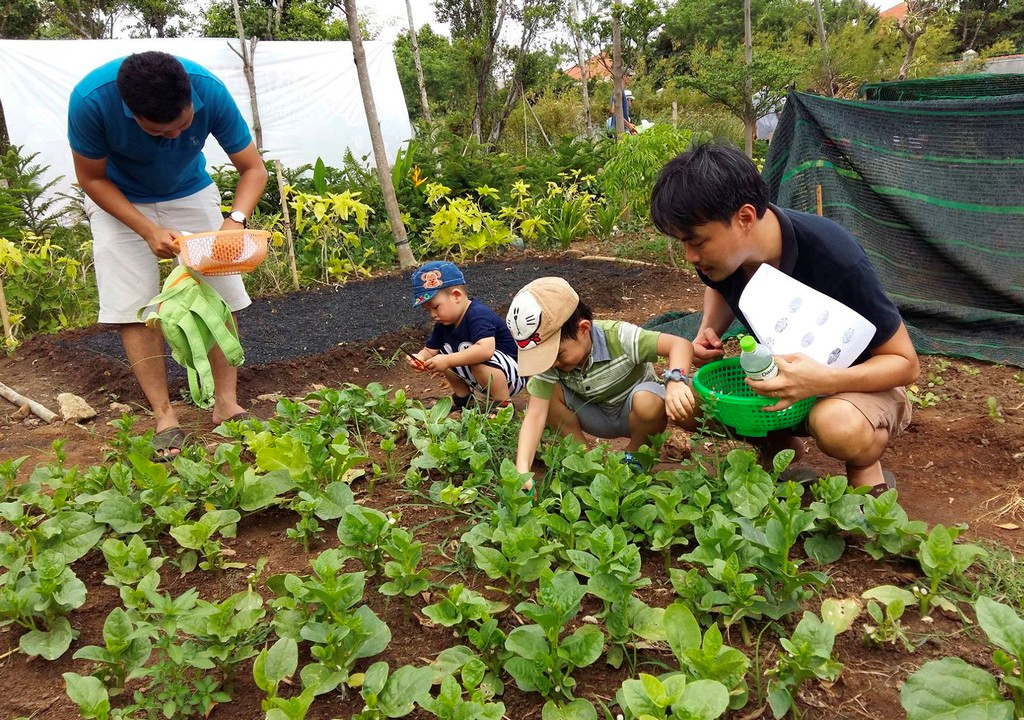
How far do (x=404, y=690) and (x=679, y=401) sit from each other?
103 centimetres

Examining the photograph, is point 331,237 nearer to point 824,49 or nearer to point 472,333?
point 472,333

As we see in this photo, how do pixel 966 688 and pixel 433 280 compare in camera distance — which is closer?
pixel 966 688

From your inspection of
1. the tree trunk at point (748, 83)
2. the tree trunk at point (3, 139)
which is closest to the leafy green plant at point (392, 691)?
the tree trunk at point (748, 83)

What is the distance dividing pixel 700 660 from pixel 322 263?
17.6 feet

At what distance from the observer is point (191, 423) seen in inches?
127

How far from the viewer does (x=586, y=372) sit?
2316 millimetres

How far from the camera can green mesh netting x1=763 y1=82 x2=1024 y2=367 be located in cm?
358

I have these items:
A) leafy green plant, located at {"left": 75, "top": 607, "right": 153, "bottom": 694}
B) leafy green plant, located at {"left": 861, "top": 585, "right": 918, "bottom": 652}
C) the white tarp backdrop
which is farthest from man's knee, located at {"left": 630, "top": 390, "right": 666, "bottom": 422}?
the white tarp backdrop

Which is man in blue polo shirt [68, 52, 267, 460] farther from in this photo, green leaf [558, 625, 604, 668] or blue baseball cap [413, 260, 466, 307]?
green leaf [558, 625, 604, 668]

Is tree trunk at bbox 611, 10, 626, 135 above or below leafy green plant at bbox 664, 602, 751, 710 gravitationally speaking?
above

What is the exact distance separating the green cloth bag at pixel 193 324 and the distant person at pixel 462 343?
2.41ft

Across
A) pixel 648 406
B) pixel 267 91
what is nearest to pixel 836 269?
pixel 648 406

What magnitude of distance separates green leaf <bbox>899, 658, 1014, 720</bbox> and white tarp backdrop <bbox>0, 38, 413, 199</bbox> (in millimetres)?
9557

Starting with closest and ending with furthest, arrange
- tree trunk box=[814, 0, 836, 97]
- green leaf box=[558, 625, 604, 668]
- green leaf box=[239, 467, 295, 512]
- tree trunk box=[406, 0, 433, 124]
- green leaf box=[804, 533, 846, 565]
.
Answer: green leaf box=[558, 625, 604, 668], green leaf box=[804, 533, 846, 565], green leaf box=[239, 467, 295, 512], tree trunk box=[814, 0, 836, 97], tree trunk box=[406, 0, 433, 124]
